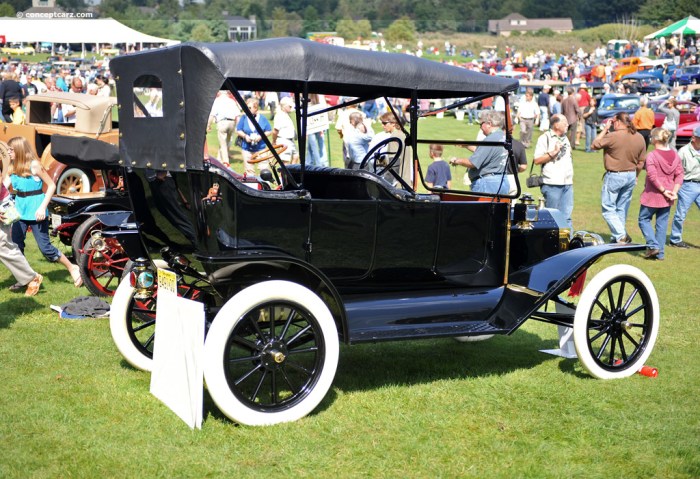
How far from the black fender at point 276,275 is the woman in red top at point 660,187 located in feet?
22.9

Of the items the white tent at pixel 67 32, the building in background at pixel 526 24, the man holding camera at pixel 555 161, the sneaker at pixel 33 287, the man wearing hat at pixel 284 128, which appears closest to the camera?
the sneaker at pixel 33 287

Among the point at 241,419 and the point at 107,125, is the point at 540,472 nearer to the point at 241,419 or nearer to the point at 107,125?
the point at 241,419

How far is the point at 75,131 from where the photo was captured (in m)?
12.0

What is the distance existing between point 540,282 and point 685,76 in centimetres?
3581

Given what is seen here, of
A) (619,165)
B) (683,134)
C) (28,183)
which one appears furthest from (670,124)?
(28,183)

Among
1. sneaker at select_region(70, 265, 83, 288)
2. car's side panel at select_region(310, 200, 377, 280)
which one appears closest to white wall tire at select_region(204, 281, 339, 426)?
car's side panel at select_region(310, 200, 377, 280)

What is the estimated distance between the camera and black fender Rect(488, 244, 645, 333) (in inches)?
226

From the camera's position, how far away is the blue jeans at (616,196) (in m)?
11.2

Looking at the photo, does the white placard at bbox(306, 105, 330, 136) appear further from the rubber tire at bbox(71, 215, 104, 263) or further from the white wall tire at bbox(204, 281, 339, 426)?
the white wall tire at bbox(204, 281, 339, 426)

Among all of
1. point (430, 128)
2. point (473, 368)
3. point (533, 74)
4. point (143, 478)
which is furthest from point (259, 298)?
point (533, 74)

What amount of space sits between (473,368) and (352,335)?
145cm

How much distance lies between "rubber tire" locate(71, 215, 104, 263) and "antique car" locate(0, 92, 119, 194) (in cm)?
309

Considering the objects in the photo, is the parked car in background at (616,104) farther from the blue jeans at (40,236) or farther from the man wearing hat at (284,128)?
the blue jeans at (40,236)

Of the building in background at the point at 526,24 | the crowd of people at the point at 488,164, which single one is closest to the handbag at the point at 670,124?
the crowd of people at the point at 488,164
